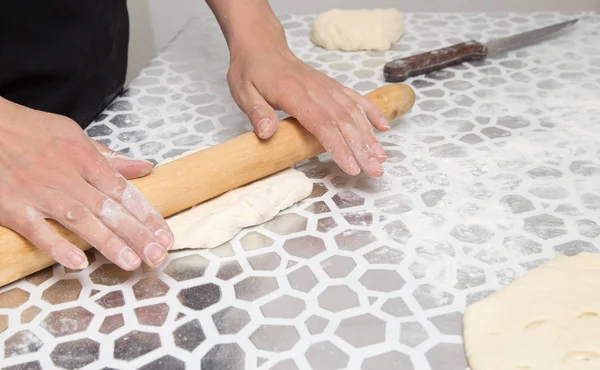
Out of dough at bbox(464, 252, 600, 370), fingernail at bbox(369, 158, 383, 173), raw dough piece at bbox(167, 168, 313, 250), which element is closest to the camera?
dough at bbox(464, 252, 600, 370)

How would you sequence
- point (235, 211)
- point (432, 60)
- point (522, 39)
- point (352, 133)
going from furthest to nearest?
point (522, 39), point (432, 60), point (352, 133), point (235, 211)

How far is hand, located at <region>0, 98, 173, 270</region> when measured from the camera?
2.99 feet

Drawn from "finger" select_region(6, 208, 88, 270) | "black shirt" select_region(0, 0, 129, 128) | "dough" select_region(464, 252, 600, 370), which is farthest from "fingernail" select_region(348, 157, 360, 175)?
"black shirt" select_region(0, 0, 129, 128)

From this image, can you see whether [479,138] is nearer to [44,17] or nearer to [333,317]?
[333,317]

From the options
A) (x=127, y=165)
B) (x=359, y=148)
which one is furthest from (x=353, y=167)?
(x=127, y=165)

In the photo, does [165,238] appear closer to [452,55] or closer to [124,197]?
[124,197]

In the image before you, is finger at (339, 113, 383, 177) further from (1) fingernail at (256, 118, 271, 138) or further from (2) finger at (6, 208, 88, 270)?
(2) finger at (6, 208, 88, 270)

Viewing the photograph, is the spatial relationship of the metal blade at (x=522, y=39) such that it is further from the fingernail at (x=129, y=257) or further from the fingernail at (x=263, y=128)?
the fingernail at (x=129, y=257)

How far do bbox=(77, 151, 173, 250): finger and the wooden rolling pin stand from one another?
0.05 m

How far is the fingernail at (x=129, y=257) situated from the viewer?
35.8 inches

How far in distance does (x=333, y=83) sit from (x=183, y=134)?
0.37m

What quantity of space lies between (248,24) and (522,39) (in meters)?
0.82

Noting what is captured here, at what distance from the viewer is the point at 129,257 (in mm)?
911

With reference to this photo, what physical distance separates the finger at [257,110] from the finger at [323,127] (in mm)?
45
